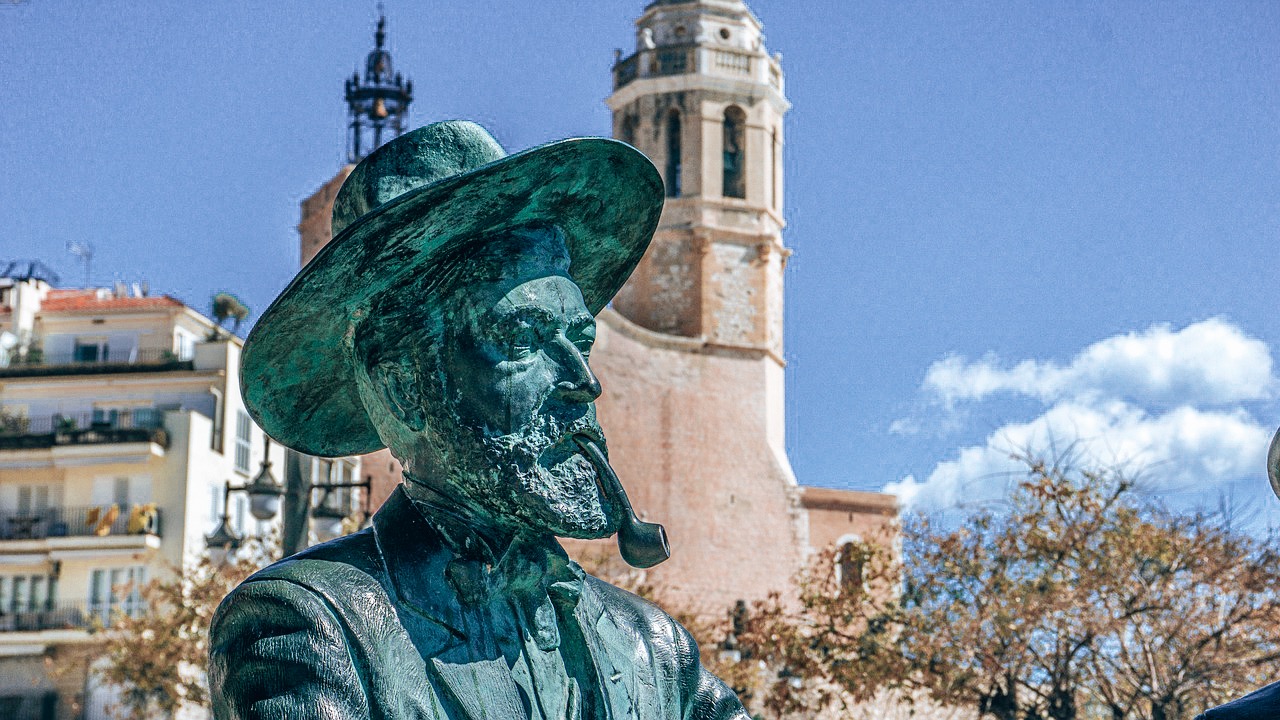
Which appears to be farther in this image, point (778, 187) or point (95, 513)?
point (778, 187)

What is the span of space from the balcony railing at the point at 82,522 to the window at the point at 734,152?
59.9 ft

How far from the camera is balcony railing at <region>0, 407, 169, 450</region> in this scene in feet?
121

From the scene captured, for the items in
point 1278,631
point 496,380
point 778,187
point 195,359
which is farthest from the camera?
point 778,187

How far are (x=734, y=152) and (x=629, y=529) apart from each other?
4694 cm

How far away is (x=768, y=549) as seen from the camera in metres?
46.1

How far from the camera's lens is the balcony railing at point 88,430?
121 ft

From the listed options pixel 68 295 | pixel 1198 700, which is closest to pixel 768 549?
pixel 68 295

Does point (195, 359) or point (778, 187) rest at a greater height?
point (778, 187)

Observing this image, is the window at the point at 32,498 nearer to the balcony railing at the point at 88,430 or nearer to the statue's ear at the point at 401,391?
the balcony railing at the point at 88,430

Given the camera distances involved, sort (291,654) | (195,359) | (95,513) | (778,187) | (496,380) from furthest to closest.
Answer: (778,187), (195,359), (95,513), (496,380), (291,654)

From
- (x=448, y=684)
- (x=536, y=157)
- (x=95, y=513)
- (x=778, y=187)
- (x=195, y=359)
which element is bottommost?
(x=448, y=684)

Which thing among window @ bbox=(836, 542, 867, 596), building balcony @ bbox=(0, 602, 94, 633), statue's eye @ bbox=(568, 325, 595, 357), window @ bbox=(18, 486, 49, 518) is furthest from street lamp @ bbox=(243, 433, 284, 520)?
window @ bbox=(18, 486, 49, 518)

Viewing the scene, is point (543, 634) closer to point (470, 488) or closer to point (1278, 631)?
point (470, 488)

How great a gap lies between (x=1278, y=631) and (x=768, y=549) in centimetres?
2704
